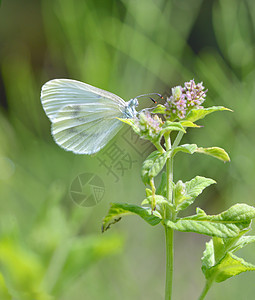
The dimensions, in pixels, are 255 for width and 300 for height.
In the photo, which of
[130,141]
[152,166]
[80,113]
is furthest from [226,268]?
[130,141]

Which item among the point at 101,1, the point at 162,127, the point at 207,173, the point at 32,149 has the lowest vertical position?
the point at 207,173

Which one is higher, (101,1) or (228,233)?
(101,1)

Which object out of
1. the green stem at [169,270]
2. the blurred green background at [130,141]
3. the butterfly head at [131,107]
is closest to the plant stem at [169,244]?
the green stem at [169,270]

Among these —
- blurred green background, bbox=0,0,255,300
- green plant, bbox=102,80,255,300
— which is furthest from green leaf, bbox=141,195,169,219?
blurred green background, bbox=0,0,255,300

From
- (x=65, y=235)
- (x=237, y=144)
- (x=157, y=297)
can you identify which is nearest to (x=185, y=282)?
(x=157, y=297)

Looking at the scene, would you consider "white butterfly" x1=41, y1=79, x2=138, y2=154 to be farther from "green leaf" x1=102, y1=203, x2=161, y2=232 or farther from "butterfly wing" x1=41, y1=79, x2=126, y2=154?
"green leaf" x1=102, y1=203, x2=161, y2=232

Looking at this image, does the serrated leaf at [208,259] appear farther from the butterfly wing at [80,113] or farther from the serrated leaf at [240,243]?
the butterfly wing at [80,113]

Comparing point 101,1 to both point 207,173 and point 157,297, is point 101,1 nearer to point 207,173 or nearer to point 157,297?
point 207,173
